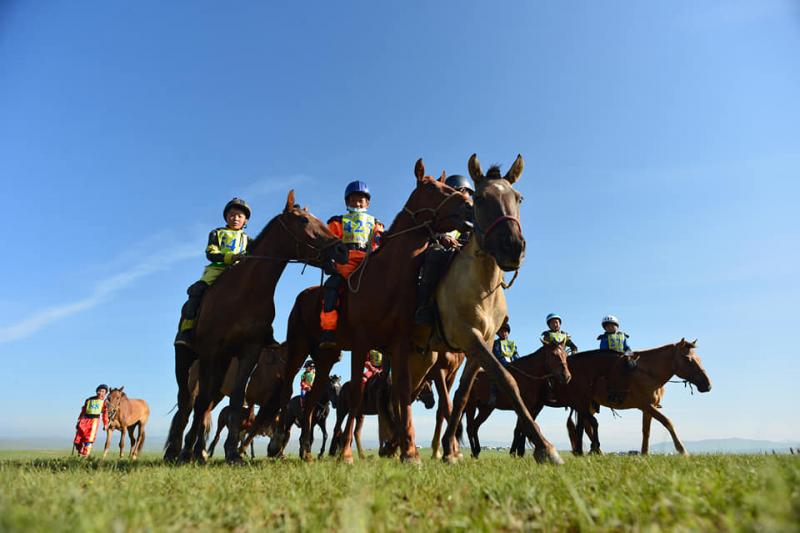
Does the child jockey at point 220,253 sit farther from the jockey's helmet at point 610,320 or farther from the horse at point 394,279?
the jockey's helmet at point 610,320

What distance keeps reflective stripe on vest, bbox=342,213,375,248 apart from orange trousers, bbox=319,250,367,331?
283 mm

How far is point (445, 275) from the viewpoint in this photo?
6.10m

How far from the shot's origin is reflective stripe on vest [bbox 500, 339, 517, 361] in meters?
15.1

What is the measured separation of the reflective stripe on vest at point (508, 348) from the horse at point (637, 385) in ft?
6.26

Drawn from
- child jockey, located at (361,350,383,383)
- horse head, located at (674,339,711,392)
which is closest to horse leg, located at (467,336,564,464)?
child jockey, located at (361,350,383,383)

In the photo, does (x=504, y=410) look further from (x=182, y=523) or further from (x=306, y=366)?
(x=182, y=523)

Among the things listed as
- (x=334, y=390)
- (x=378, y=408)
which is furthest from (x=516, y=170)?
(x=334, y=390)

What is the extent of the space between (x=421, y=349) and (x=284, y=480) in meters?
3.19

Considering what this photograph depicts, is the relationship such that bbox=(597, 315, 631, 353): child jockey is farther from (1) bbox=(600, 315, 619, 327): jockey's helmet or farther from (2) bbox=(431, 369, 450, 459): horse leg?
(2) bbox=(431, 369, 450, 459): horse leg

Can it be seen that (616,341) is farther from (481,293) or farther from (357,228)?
(481,293)

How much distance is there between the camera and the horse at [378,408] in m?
10.0

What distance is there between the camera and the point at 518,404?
4.59 meters

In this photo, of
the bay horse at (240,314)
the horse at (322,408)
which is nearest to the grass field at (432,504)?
the bay horse at (240,314)

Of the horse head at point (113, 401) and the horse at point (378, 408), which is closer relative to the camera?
the horse at point (378, 408)
